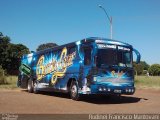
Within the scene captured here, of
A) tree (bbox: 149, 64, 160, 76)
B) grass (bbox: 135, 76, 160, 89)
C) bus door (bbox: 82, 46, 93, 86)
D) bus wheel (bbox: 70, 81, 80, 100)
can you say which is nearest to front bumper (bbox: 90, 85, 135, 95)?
bus door (bbox: 82, 46, 93, 86)

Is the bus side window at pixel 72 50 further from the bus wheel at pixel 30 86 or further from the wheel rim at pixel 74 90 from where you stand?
the bus wheel at pixel 30 86

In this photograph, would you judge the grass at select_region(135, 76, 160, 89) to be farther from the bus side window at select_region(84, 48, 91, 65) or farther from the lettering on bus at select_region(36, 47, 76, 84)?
the bus side window at select_region(84, 48, 91, 65)

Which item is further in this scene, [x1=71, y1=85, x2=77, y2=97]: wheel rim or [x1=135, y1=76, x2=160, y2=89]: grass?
[x1=135, y1=76, x2=160, y2=89]: grass

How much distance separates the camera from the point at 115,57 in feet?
60.5

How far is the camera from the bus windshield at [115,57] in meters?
18.0

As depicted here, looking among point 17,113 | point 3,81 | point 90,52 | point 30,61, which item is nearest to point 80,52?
point 90,52

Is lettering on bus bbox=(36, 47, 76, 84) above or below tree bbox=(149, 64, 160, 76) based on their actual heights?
below

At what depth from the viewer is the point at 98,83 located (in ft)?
58.7

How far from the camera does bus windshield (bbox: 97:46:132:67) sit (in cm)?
1802

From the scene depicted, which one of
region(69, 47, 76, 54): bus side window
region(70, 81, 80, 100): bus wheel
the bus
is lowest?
region(70, 81, 80, 100): bus wheel

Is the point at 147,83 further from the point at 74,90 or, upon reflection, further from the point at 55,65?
the point at 74,90

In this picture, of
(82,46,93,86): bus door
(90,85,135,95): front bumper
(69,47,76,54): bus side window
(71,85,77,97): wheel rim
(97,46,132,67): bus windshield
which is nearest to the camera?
(90,85,135,95): front bumper

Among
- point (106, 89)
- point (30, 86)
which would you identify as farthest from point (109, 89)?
point (30, 86)

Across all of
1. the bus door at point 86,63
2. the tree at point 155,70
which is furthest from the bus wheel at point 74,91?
the tree at point 155,70
